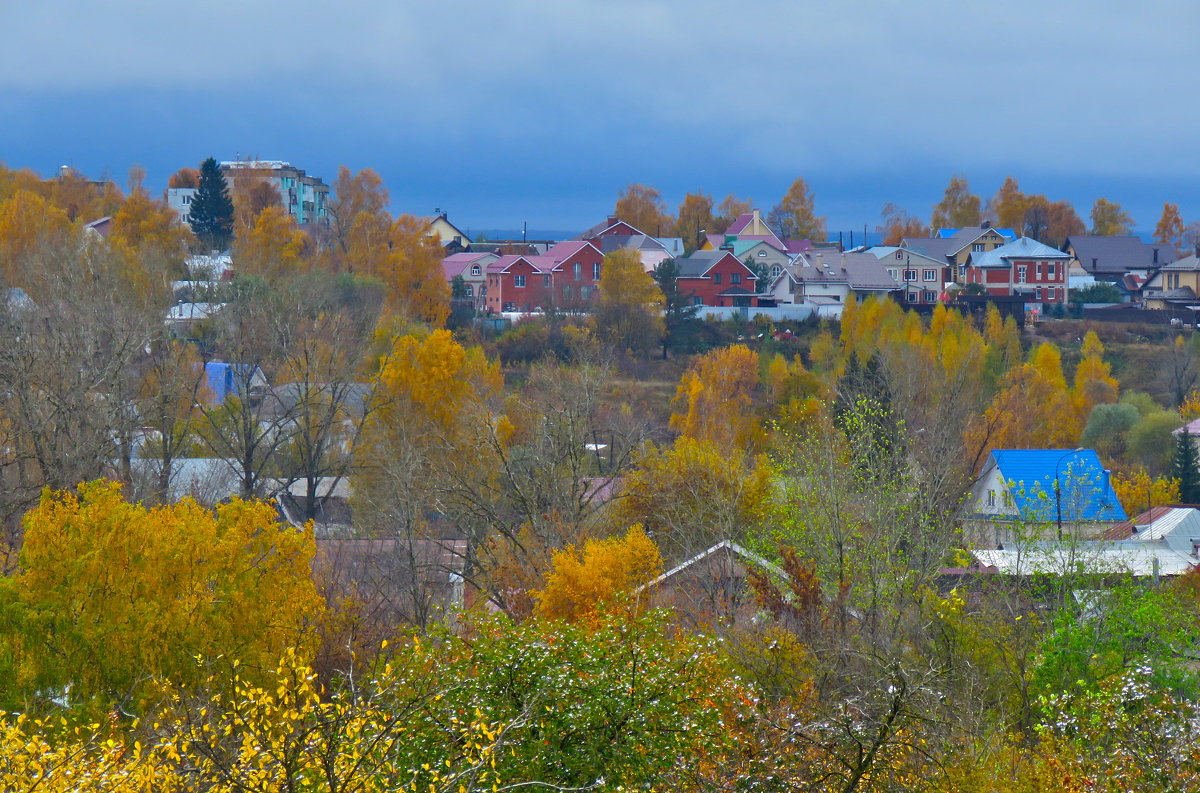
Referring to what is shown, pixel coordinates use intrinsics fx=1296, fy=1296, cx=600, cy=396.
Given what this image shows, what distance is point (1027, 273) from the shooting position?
230 feet

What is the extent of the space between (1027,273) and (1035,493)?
159ft

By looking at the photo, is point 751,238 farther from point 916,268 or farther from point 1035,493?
point 1035,493

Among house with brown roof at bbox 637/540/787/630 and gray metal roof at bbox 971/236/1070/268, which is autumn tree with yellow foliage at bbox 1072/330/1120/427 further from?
house with brown roof at bbox 637/540/787/630

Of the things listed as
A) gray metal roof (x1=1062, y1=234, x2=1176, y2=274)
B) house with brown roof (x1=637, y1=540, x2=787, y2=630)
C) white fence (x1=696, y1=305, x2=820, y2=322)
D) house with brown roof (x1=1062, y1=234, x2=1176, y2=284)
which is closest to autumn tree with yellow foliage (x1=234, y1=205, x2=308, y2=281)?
white fence (x1=696, y1=305, x2=820, y2=322)

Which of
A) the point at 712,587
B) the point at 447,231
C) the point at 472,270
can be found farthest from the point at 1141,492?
the point at 447,231

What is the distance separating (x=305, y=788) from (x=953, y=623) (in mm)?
8460

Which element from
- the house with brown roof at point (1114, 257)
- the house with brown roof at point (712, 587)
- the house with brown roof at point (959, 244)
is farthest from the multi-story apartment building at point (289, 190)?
the house with brown roof at point (712, 587)

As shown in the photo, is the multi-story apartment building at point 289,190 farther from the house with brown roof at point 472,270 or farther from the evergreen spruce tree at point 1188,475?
the evergreen spruce tree at point 1188,475

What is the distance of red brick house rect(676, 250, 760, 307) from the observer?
213 feet

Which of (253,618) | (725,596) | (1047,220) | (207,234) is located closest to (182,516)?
(253,618)

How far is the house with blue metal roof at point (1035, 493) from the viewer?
24.9 metres

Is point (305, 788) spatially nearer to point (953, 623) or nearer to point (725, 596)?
point (953, 623)

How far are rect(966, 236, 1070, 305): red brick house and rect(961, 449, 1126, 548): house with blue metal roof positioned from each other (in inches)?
1488

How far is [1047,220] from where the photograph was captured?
90.7 m
